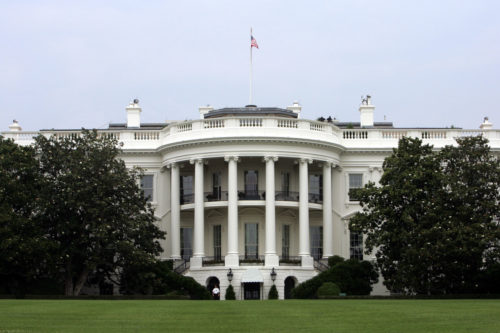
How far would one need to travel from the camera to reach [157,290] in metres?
56.2

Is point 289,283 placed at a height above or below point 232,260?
below

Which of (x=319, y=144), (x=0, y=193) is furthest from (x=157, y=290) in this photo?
(x=319, y=144)

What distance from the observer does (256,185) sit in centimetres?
6450

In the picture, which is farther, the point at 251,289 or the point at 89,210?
the point at 251,289

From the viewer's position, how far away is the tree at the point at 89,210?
52.9 meters

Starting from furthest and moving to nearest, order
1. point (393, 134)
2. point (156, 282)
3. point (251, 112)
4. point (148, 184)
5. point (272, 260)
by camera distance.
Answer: point (393, 134), point (148, 184), point (251, 112), point (272, 260), point (156, 282)

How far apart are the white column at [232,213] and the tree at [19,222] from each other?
41.6ft

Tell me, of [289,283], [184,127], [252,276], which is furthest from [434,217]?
[184,127]

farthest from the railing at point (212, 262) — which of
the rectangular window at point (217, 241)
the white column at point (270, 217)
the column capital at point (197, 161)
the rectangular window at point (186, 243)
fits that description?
the column capital at point (197, 161)

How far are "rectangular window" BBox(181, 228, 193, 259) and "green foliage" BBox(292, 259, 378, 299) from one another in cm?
1064

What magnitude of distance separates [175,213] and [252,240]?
5565mm

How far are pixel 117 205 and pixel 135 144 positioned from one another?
1278cm
